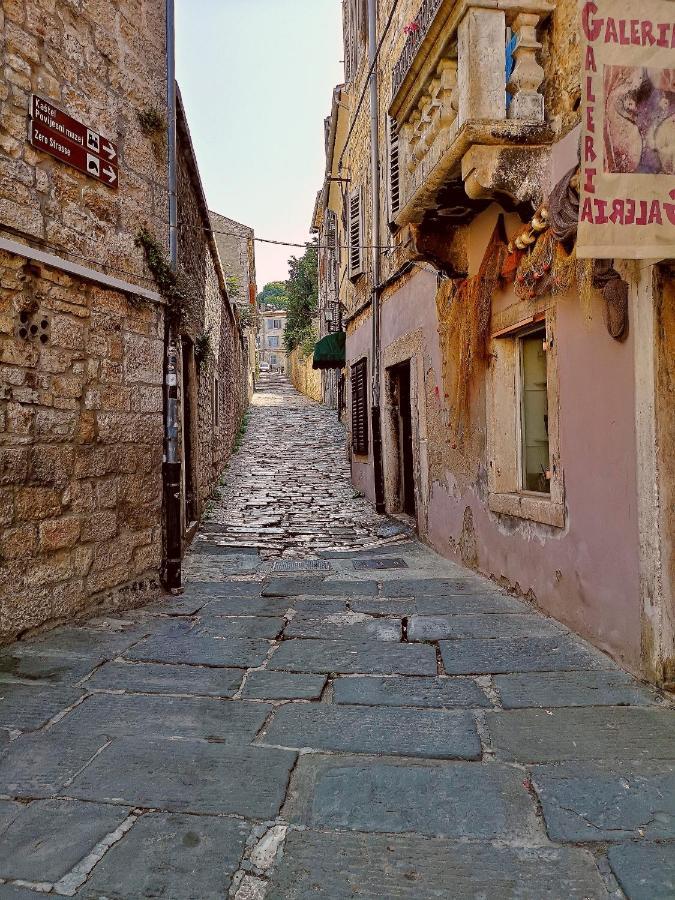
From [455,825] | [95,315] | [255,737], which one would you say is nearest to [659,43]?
[455,825]

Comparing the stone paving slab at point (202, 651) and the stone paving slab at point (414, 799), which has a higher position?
the stone paving slab at point (202, 651)

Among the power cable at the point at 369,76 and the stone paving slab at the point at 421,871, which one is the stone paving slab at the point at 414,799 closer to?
the stone paving slab at the point at 421,871

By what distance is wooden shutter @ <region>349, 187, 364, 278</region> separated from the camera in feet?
34.3

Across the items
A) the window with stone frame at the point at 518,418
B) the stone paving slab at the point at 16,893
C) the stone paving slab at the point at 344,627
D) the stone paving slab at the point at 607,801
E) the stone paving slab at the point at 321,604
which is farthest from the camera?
the window with stone frame at the point at 518,418

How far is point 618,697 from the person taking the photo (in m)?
2.89

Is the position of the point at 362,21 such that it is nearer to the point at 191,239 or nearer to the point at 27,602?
the point at 191,239

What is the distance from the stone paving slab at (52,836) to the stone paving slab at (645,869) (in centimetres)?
158

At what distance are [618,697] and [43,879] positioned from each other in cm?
252

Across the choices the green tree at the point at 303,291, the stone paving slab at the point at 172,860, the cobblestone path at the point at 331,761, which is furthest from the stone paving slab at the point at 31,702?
the green tree at the point at 303,291

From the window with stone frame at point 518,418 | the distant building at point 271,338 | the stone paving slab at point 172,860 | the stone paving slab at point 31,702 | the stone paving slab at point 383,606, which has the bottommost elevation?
the stone paving slab at point 383,606

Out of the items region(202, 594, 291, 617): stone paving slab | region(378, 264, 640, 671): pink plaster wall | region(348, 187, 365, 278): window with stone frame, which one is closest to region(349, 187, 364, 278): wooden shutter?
region(348, 187, 365, 278): window with stone frame

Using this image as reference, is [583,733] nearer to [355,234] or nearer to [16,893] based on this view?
[16,893]

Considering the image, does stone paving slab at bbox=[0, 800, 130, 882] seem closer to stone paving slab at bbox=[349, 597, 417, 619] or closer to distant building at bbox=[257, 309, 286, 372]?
stone paving slab at bbox=[349, 597, 417, 619]

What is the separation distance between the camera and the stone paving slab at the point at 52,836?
5.72ft
